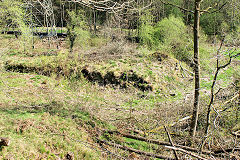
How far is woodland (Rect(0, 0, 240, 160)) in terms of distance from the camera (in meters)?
3.82

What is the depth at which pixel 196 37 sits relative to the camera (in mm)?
4359

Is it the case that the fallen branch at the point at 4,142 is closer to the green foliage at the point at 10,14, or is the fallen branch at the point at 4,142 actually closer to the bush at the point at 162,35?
the green foliage at the point at 10,14

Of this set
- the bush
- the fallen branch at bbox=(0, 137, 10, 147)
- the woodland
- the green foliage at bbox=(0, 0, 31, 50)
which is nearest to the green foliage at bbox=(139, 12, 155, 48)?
the bush

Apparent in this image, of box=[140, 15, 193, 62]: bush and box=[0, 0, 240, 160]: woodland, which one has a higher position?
box=[140, 15, 193, 62]: bush

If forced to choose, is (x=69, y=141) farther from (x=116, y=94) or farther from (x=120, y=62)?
(x=120, y=62)

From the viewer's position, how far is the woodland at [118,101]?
3.82 meters

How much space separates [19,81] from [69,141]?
564cm

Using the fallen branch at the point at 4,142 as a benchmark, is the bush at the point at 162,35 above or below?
above

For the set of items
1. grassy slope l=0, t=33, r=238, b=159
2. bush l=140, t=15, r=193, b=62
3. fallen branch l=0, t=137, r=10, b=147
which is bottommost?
grassy slope l=0, t=33, r=238, b=159

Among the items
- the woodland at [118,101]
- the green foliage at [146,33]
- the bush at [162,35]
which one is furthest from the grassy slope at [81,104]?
the green foliage at [146,33]

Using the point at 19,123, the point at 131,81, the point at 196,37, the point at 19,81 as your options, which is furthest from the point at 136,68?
the point at 19,123

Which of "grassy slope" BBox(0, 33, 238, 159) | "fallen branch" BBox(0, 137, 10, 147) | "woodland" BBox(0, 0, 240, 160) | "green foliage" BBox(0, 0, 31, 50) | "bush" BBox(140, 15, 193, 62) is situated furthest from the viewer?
"bush" BBox(140, 15, 193, 62)

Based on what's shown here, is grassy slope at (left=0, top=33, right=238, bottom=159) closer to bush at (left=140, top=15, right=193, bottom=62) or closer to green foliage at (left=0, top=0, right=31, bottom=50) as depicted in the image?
green foliage at (left=0, top=0, right=31, bottom=50)

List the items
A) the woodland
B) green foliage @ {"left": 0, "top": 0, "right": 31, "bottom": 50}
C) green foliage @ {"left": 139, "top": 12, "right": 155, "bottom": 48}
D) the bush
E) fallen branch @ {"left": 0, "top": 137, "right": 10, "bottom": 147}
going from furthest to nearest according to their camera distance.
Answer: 1. green foliage @ {"left": 139, "top": 12, "right": 155, "bottom": 48}
2. the bush
3. green foliage @ {"left": 0, "top": 0, "right": 31, "bottom": 50}
4. the woodland
5. fallen branch @ {"left": 0, "top": 137, "right": 10, "bottom": 147}
